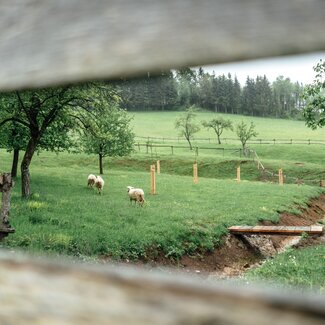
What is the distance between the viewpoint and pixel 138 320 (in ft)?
1.70

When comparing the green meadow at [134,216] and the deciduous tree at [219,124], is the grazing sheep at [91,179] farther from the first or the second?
the deciduous tree at [219,124]

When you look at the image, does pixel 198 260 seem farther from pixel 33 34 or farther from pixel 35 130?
pixel 33 34

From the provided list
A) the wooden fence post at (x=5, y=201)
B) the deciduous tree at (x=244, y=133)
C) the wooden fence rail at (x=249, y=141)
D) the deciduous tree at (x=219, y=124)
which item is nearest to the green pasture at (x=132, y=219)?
the wooden fence post at (x=5, y=201)

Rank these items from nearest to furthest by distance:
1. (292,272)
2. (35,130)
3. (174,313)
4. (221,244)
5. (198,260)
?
1. (174,313)
2. (292,272)
3. (198,260)
4. (221,244)
5. (35,130)

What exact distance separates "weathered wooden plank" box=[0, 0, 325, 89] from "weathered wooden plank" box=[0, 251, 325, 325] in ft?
0.80

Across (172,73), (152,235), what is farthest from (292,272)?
(172,73)

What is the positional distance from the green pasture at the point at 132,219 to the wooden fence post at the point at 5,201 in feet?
1.26

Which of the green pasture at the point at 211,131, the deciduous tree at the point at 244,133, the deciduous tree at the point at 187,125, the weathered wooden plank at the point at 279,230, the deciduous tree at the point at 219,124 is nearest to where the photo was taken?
the weathered wooden plank at the point at 279,230

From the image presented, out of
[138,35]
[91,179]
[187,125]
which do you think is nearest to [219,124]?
[187,125]

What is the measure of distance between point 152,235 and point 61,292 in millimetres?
11122

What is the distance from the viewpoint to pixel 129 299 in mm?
536

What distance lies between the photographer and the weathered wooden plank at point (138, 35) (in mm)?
513

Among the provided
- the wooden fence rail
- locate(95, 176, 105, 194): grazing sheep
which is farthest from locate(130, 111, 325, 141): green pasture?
locate(95, 176, 105, 194): grazing sheep

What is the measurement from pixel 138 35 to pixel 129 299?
32 centimetres
